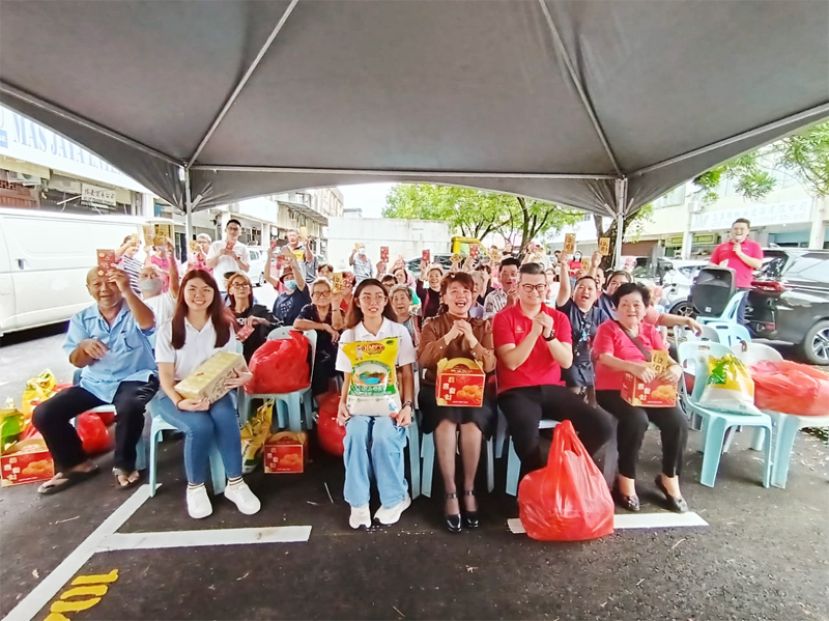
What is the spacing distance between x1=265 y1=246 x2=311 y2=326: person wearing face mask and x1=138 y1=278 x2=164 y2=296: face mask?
103 cm

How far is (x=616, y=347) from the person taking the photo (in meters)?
2.72

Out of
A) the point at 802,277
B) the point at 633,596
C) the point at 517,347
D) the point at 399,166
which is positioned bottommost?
the point at 633,596

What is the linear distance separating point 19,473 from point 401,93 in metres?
3.70

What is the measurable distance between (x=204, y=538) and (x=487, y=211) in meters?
15.6

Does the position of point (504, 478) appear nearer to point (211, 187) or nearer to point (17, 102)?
point (17, 102)

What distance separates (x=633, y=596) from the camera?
6.29ft

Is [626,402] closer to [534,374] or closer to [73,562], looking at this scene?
[534,374]

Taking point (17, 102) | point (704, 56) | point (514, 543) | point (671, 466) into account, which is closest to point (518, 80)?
point (704, 56)

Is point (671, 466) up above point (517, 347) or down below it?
below

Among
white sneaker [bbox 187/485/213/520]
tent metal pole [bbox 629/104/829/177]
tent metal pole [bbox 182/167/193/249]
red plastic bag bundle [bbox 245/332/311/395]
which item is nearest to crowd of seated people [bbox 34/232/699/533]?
white sneaker [bbox 187/485/213/520]

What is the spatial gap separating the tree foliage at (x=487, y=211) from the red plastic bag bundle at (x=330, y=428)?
9.96 metres

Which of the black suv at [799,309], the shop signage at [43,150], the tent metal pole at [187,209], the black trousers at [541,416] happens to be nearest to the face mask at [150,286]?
the tent metal pole at [187,209]

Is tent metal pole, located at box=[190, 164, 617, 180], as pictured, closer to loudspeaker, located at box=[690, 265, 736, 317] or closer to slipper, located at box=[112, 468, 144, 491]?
loudspeaker, located at box=[690, 265, 736, 317]

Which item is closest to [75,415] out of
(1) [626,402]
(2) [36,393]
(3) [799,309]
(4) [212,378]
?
(2) [36,393]
